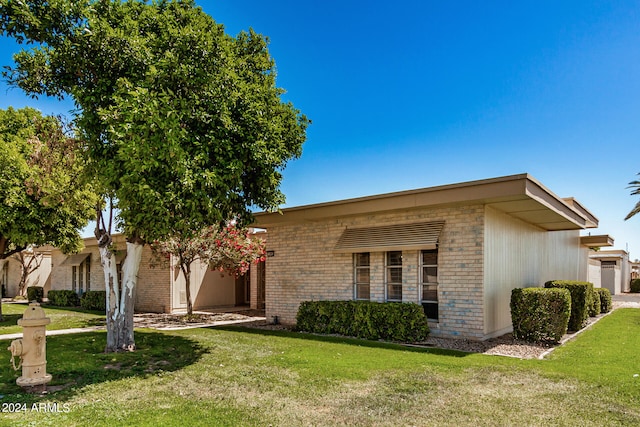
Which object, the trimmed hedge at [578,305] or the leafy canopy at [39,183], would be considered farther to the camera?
the trimmed hedge at [578,305]

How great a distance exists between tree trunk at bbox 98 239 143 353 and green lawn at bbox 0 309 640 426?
372 mm

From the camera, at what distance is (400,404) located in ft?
17.6

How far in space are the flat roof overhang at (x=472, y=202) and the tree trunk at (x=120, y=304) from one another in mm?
2880

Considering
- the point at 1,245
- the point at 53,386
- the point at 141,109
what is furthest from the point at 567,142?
the point at 1,245

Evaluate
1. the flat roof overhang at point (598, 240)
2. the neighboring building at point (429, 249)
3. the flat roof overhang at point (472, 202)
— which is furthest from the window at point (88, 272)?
the flat roof overhang at point (598, 240)

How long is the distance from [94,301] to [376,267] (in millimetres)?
15758

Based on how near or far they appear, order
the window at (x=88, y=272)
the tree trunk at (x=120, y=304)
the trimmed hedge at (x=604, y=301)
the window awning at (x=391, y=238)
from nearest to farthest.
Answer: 1. the tree trunk at (x=120, y=304)
2. the window awning at (x=391, y=238)
3. the trimmed hedge at (x=604, y=301)
4. the window at (x=88, y=272)

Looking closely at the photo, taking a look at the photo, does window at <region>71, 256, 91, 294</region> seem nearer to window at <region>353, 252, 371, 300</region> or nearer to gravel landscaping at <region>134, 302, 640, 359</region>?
gravel landscaping at <region>134, 302, 640, 359</region>

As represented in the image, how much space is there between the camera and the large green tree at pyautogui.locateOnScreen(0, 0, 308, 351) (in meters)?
6.52

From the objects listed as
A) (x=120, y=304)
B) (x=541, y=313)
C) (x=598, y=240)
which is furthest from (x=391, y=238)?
(x=598, y=240)

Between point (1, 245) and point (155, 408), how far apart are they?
45.9 feet

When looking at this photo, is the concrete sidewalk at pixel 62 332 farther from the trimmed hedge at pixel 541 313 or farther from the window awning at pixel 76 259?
the trimmed hedge at pixel 541 313

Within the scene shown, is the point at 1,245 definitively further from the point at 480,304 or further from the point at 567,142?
the point at 567,142

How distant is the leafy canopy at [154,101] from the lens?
21.4ft
